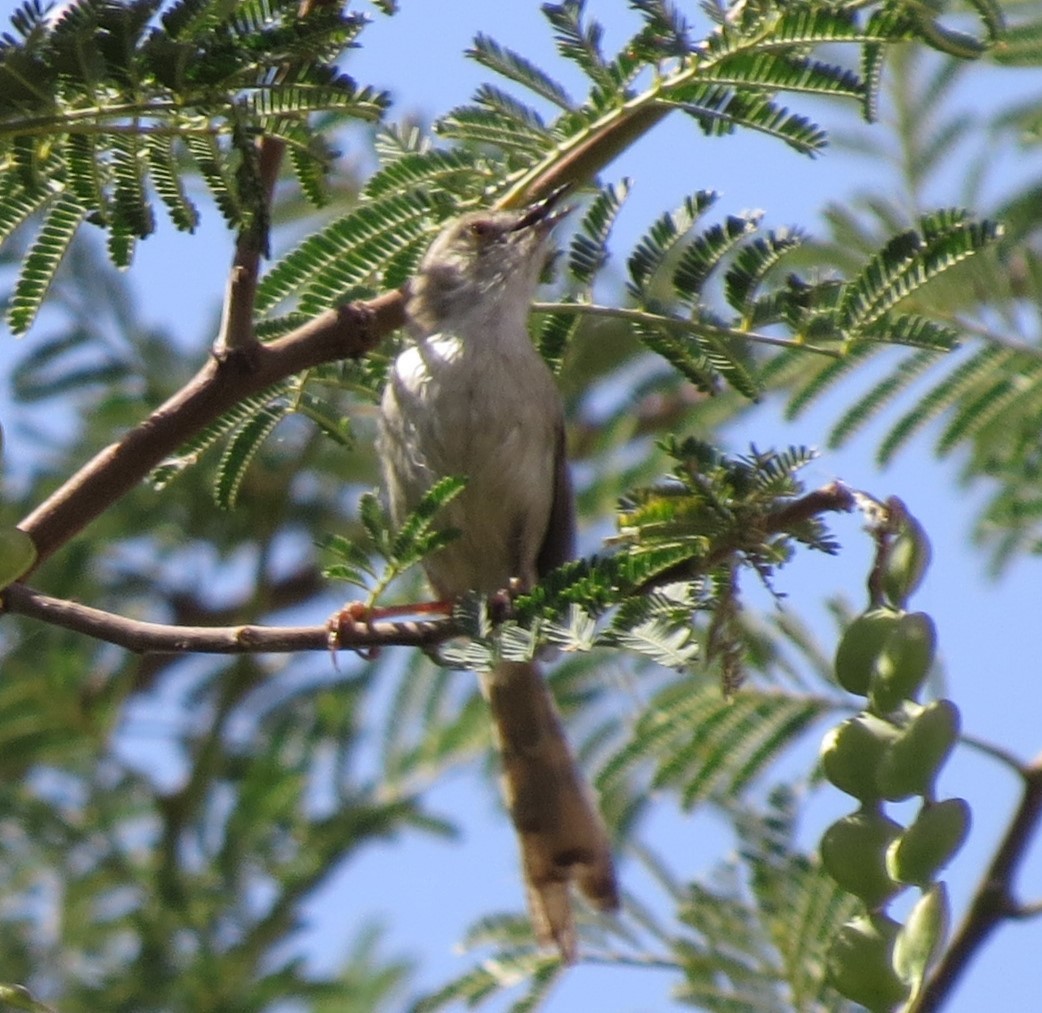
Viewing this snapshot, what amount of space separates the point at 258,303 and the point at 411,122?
530 mm

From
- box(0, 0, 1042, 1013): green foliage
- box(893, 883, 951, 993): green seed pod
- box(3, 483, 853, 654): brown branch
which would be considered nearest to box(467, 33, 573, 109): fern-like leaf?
box(0, 0, 1042, 1013): green foliage

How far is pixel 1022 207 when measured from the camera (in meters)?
5.09

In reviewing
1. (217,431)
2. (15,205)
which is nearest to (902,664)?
(15,205)

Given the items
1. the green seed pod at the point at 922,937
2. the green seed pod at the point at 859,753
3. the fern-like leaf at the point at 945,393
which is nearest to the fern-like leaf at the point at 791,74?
the green seed pod at the point at 859,753

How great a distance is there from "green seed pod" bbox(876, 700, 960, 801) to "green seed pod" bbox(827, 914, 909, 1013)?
15 centimetres

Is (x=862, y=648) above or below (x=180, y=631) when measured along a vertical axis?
above

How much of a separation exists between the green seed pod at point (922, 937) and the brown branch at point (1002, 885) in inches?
77.6

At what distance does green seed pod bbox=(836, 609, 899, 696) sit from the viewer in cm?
215

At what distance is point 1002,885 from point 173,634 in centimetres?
200

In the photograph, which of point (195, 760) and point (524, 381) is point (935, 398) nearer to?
point (524, 381)

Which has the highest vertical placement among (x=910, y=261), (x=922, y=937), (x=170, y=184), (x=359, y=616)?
(x=910, y=261)

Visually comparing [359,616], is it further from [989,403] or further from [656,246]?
[989,403]

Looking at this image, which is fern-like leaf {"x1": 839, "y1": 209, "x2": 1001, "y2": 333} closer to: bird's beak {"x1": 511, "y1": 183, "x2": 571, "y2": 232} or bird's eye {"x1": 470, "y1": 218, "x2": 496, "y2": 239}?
bird's beak {"x1": 511, "y1": 183, "x2": 571, "y2": 232}

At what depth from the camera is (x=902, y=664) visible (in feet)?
6.87
